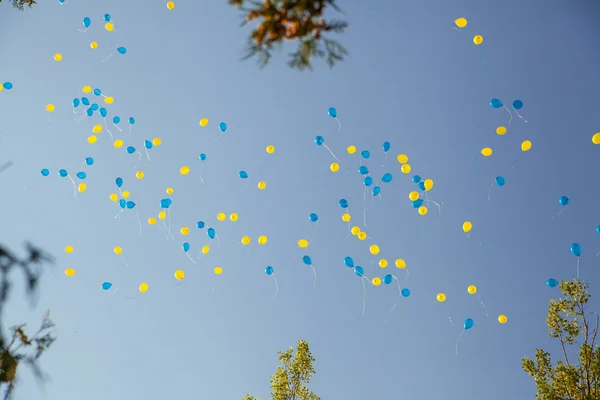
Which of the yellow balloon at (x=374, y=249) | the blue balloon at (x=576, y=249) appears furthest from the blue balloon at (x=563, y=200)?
the yellow balloon at (x=374, y=249)

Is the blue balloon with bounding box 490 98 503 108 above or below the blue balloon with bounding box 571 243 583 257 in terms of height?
above

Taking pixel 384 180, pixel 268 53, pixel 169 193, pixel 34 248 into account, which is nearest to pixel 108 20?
pixel 169 193

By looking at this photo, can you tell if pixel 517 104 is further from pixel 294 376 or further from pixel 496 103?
pixel 294 376

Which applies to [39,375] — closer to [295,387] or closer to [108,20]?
[108,20]

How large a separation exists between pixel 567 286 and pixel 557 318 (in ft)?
2.30

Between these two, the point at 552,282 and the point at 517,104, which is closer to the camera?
the point at 517,104

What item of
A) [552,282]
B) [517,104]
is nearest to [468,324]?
[552,282]

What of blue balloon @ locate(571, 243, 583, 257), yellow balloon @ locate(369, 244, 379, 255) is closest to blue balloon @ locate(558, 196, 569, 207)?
blue balloon @ locate(571, 243, 583, 257)

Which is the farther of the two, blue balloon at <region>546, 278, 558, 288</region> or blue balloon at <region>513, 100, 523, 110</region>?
blue balloon at <region>546, 278, 558, 288</region>

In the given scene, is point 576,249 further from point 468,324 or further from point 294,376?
point 294,376

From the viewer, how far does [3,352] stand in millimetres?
1882

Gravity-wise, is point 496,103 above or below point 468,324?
above

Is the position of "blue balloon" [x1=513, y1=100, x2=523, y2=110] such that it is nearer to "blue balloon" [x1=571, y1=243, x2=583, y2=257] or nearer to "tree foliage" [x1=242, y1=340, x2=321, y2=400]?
"blue balloon" [x1=571, y1=243, x2=583, y2=257]

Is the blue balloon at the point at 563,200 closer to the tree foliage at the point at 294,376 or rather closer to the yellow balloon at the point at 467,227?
the yellow balloon at the point at 467,227
